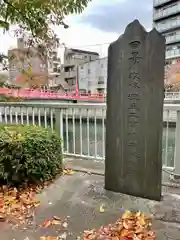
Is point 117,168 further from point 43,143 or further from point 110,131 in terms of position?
point 43,143

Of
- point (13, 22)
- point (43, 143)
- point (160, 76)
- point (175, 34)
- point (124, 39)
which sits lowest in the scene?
point (43, 143)

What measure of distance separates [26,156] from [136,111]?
4.32 feet

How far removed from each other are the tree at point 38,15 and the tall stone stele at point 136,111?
1.89ft

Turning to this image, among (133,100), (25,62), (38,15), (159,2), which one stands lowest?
(133,100)

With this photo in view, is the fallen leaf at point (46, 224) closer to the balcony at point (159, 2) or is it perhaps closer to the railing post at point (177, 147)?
the railing post at point (177, 147)

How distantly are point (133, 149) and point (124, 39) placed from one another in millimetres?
1100

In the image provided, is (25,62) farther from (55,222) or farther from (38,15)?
(55,222)

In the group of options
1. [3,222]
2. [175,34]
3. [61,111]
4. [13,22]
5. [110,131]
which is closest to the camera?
[3,222]

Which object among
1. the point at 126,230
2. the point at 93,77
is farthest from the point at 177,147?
the point at 93,77

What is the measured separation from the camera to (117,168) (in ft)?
8.01

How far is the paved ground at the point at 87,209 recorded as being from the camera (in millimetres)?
1900

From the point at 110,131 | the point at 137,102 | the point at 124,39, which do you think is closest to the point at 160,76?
the point at 137,102

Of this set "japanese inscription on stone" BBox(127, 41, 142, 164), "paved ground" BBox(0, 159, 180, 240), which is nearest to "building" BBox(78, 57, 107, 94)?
"paved ground" BBox(0, 159, 180, 240)

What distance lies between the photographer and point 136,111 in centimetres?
227
